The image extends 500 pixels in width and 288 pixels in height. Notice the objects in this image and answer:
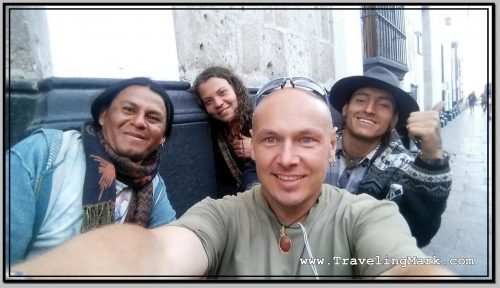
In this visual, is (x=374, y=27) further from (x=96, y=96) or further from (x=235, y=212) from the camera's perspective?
(x=96, y=96)

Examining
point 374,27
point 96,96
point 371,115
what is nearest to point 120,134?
point 96,96

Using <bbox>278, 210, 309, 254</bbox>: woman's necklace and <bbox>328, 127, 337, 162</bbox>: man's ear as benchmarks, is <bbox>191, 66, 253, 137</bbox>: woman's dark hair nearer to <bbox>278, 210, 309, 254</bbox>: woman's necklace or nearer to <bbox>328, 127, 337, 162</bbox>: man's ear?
<bbox>328, 127, 337, 162</bbox>: man's ear

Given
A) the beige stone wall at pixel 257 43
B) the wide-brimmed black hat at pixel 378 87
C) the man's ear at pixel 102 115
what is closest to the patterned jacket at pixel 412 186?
the wide-brimmed black hat at pixel 378 87

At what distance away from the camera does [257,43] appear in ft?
5.55

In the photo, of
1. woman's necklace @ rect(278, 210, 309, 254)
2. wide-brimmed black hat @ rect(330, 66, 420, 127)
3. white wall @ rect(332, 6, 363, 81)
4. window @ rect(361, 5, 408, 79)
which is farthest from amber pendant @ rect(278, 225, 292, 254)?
window @ rect(361, 5, 408, 79)

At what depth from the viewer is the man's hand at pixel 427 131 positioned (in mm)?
1521

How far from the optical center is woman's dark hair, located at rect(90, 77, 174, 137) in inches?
58.0

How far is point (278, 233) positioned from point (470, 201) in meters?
0.79

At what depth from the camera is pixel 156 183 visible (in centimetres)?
159

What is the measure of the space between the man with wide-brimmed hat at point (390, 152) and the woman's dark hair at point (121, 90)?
2.07 feet

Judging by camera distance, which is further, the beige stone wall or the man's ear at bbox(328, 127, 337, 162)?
the beige stone wall

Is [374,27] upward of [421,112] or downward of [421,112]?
upward

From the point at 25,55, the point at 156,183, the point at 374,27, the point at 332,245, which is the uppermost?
the point at 374,27

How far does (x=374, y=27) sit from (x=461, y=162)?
2.08ft
